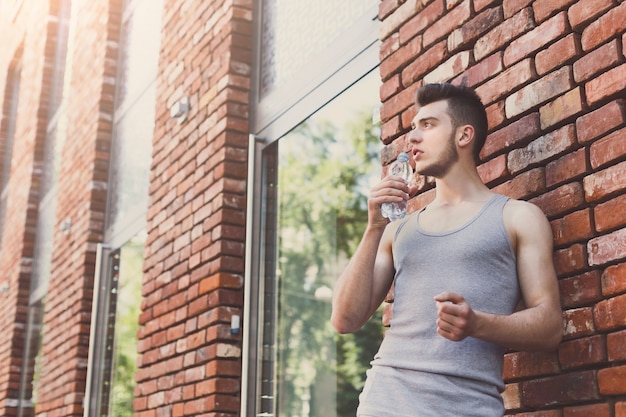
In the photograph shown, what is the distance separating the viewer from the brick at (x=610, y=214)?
2016 millimetres

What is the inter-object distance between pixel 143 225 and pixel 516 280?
401 cm

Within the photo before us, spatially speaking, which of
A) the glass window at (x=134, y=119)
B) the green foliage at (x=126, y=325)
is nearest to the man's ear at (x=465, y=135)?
the glass window at (x=134, y=119)

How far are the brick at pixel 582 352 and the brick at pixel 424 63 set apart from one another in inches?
42.8

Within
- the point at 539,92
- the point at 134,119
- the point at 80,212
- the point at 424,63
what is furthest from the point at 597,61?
the point at 80,212

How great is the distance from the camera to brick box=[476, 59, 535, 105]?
2.38 m

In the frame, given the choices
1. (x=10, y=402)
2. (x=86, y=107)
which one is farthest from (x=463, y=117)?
(x=10, y=402)

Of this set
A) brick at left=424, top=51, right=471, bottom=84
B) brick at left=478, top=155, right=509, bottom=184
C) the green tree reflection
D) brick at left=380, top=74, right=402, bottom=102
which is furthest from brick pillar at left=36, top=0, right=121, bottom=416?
brick at left=478, top=155, right=509, bottom=184

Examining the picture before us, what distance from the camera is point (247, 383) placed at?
157 inches

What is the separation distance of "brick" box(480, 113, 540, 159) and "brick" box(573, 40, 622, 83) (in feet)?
0.59

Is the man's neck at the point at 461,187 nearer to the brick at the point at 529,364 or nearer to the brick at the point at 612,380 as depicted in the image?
the brick at the point at 529,364

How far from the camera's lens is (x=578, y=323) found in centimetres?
209

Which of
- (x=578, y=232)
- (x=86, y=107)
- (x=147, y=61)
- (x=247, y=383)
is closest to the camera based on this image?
(x=578, y=232)

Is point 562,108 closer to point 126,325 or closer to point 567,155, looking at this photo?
point 567,155

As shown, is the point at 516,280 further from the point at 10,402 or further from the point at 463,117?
the point at 10,402
